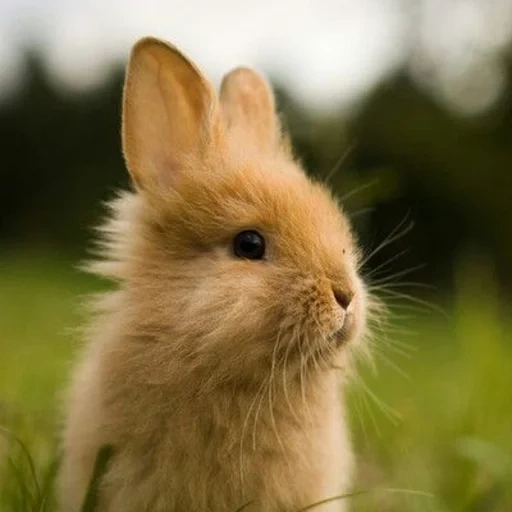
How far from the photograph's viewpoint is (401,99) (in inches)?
762

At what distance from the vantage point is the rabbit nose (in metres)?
2.99

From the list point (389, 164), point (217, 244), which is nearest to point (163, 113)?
point (217, 244)

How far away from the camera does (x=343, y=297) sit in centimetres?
300

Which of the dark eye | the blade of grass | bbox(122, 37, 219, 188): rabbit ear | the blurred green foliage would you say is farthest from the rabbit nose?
the blurred green foliage

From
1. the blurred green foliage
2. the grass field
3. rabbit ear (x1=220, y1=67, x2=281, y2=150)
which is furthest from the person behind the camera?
the blurred green foliage

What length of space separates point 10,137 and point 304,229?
19.9m

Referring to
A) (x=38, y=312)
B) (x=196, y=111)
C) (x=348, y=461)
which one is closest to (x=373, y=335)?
(x=348, y=461)

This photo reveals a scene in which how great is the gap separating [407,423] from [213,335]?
2090mm

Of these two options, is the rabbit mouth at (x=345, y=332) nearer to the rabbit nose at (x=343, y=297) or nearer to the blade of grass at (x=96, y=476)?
the rabbit nose at (x=343, y=297)

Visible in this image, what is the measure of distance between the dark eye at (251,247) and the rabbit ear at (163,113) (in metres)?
0.37

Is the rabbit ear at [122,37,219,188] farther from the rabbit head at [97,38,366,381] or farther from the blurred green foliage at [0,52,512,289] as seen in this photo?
the blurred green foliage at [0,52,512,289]

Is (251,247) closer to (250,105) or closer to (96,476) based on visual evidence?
(96,476)

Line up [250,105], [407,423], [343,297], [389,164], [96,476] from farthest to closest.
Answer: [389,164]
[407,423]
[250,105]
[343,297]
[96,476]

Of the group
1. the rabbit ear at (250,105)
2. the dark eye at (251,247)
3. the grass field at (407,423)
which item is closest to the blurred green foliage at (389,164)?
the grass field at (407,423)
